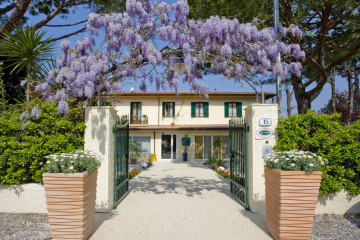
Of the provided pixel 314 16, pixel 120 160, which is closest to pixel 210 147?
pixel 314 16

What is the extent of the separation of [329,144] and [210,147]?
47.5 feet

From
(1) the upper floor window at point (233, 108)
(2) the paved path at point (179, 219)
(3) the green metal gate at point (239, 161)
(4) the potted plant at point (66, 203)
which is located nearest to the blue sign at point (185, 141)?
(1) the upper floor window at point (233, 108)

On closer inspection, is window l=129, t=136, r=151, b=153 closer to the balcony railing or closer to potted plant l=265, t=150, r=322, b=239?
the balcony railing

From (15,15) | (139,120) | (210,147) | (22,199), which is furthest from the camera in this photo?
(139,120)

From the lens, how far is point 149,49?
5.49 m

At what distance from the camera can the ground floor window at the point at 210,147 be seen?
19125mm

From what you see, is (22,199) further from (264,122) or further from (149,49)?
(264,122)

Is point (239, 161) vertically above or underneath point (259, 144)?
underneath

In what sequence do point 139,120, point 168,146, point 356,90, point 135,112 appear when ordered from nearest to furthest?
point 168,146, point 139,120, point 135,112, point 356,90

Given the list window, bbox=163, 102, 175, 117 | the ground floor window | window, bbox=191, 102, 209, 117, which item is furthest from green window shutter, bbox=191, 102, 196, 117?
the ground floor window

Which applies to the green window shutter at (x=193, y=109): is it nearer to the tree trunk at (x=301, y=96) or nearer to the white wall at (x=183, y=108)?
the white wall at (x=183, y=108)

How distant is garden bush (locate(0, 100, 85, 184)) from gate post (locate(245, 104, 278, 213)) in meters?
3.52

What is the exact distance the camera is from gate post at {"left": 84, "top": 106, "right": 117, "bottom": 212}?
5191mm

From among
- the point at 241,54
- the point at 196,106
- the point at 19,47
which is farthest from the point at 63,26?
the point at 196,106
